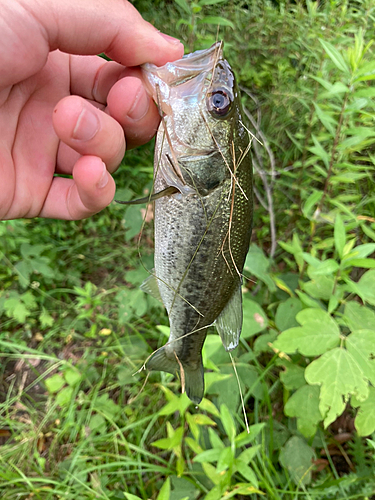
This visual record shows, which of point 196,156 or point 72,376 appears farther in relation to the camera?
point 72,376

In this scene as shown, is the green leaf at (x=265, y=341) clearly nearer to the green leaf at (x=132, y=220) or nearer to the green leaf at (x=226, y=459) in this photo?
the green leaf at (x=226, y=459)

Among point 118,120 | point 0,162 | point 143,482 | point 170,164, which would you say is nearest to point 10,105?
point 0,162

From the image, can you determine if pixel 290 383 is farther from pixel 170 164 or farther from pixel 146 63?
pixel 146 63

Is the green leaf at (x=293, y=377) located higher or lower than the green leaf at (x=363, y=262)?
lower

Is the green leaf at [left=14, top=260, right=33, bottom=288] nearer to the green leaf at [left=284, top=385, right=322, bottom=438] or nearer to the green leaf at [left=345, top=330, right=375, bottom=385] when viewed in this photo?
the green leaf at [left=284, top=385, right=322, bottom=438]

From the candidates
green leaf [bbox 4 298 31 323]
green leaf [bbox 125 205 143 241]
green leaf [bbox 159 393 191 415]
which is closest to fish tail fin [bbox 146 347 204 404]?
green leaf [bbox 159 393 191 415]

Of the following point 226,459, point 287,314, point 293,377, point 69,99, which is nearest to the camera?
point 69,99

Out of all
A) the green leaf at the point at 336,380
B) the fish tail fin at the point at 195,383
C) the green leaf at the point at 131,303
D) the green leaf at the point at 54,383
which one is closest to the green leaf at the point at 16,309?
the green leaf at the point at 54,383

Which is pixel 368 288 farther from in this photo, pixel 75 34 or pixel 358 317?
pixel 75 34

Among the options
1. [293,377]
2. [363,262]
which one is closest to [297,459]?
[293,377]
